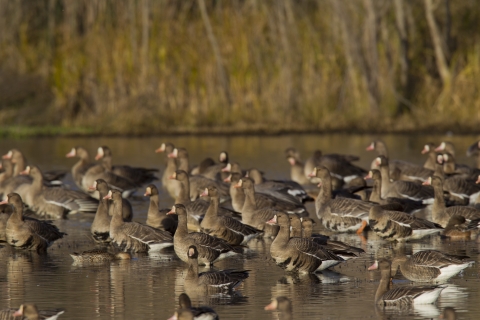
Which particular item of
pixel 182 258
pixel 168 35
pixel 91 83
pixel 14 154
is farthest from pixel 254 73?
pixel 182 258

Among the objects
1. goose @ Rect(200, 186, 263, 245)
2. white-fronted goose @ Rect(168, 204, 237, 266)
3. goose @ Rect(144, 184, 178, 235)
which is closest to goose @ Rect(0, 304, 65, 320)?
white-fronted goose @ Rect(168, 204, 237, 266)

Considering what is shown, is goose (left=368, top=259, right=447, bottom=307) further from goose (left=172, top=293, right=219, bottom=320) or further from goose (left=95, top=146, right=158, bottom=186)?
goose (left=95, top=146, right=158, bottom=186)

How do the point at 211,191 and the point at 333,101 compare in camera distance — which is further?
the point at 333,101

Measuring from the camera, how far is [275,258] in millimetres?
12141

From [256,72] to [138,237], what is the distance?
2058 centimetres

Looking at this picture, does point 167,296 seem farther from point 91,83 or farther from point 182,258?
point 91,83

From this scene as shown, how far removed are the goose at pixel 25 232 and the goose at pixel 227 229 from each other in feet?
7.39

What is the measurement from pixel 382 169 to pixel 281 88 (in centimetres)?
1510

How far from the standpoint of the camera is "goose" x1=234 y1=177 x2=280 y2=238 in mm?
15086

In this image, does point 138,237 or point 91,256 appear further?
point 138,237

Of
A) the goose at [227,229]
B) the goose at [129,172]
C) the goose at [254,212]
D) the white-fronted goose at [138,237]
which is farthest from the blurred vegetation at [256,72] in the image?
the white-fronted goose at [138,237]

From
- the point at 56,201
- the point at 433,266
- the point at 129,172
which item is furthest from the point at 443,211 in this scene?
the point at 129,172

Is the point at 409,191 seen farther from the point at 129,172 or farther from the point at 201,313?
the point at 201,313

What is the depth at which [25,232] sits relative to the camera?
1392cm
